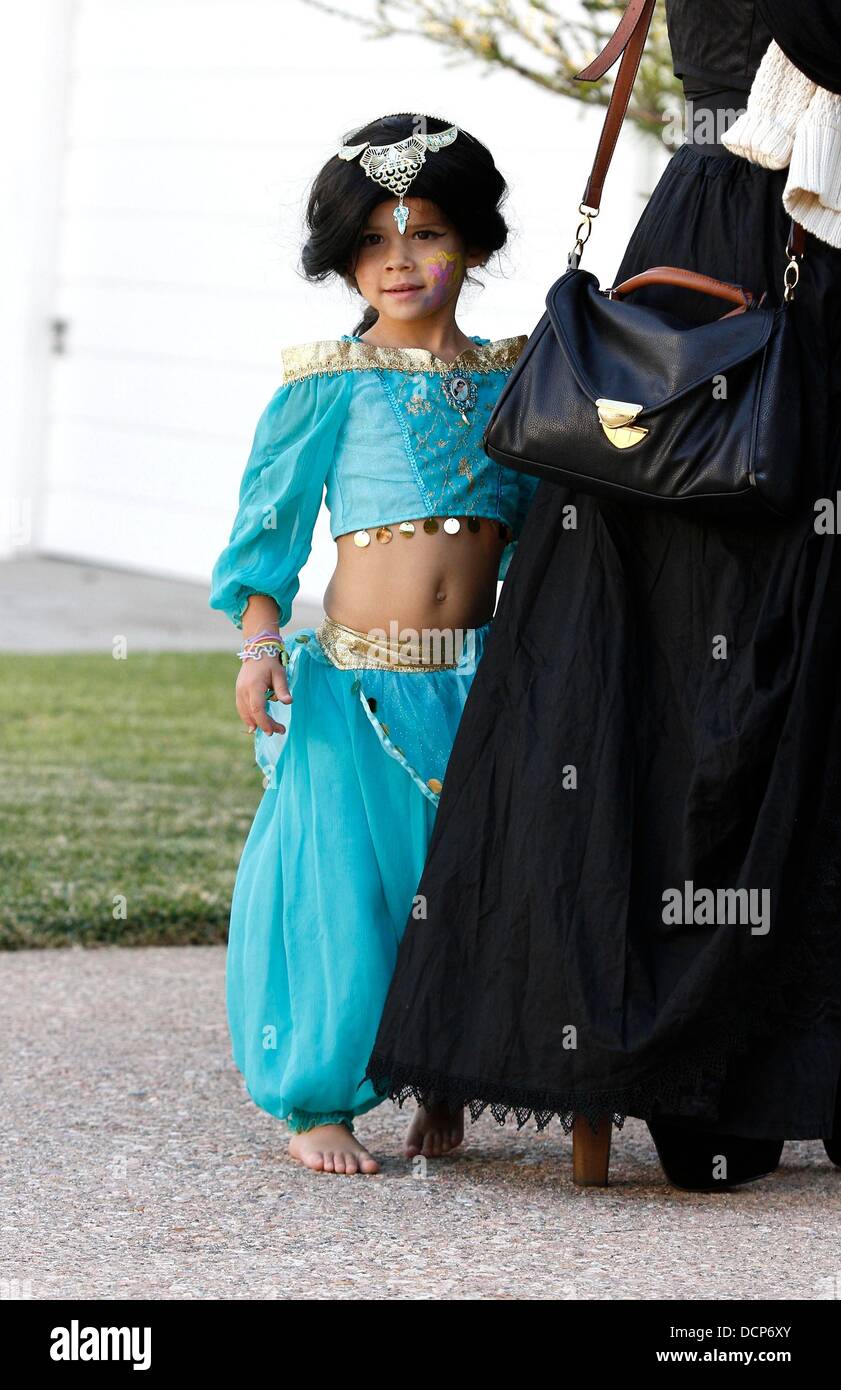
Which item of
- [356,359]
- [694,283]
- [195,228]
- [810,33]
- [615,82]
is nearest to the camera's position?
[810,33]

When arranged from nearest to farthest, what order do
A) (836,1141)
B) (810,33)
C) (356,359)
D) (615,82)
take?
(810,33) → (615,82) → (836,1141) → (356,359)

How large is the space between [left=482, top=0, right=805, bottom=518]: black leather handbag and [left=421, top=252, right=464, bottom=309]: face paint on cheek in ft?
1.14

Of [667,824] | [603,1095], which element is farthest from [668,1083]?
[667,824]

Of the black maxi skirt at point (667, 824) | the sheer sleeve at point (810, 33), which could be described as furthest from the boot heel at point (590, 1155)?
the sheer sleeve at point (810, 33)

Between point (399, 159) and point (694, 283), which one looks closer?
point (694, 283)

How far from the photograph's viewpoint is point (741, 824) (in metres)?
2.61

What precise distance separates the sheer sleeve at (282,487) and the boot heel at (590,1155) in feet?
3.02

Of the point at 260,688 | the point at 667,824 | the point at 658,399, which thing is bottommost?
the point at 667,824

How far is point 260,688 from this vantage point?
2.91 meters

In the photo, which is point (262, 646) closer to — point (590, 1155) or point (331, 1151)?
point (331, 1151)

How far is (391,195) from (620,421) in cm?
68

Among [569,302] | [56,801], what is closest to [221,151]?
[56,801]

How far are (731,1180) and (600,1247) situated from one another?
37cm

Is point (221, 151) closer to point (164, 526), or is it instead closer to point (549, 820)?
point (164, 526)
